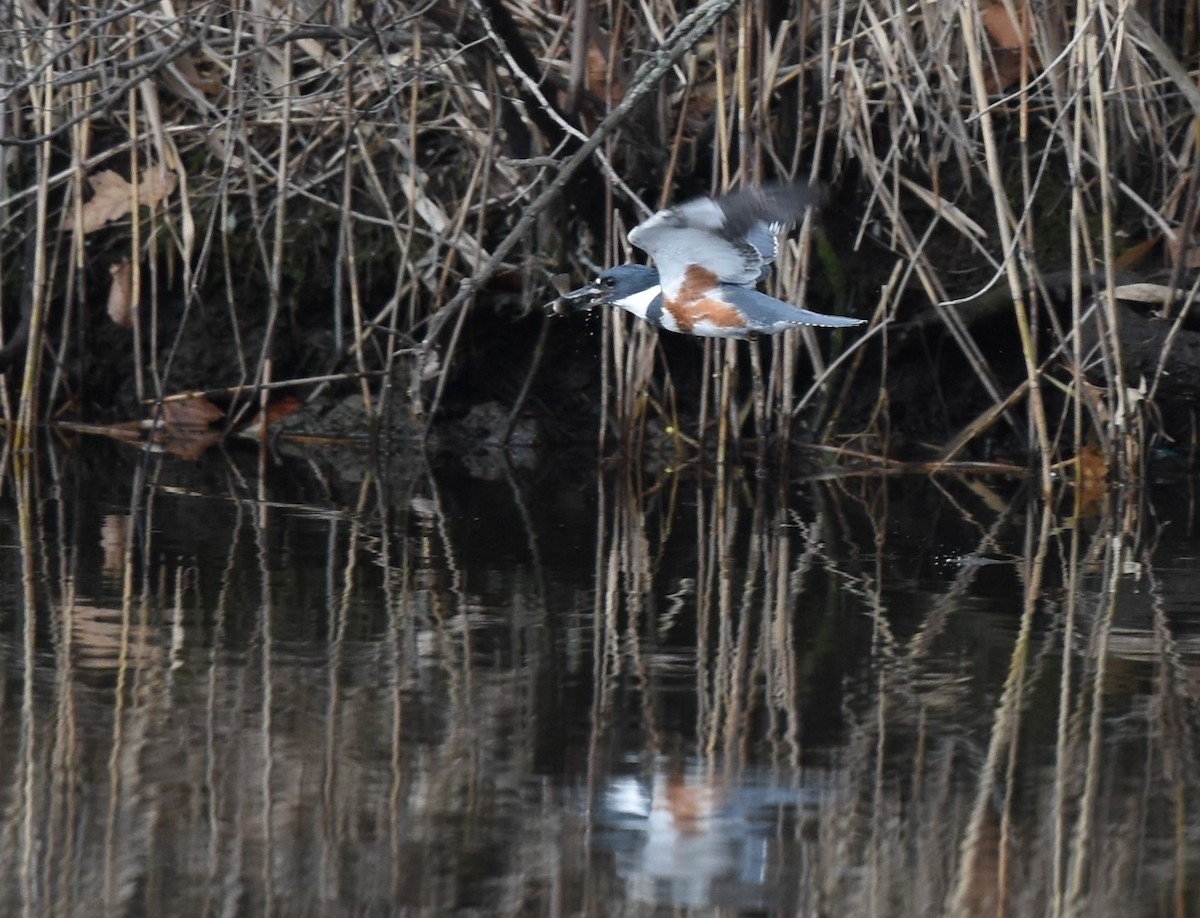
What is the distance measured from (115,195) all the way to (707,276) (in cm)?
328

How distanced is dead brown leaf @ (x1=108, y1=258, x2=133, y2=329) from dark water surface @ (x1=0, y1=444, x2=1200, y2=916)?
2.02 metres

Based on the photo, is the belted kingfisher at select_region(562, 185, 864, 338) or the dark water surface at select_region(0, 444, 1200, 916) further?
the belted kingfisher at select_region(562, 185, 864, 338)

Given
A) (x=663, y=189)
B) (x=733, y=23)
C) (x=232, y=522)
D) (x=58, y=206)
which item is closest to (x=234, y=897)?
(x=232, y=522)

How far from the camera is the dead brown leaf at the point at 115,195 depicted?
7.40 m

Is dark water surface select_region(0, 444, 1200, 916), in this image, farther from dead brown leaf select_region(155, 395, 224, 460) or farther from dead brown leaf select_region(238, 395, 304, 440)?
dead brown leaf select_region(238, 395, 304, 440)

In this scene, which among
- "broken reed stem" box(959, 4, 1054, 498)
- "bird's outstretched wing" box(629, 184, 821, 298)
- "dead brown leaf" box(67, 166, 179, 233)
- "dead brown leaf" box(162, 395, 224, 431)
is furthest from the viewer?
"dead brown leaf" box(162, 395, 224, 431)

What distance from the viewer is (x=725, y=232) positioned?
4688 mm

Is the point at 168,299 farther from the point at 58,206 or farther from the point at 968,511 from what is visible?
the point at 968,511

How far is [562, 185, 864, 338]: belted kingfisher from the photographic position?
4.59 m

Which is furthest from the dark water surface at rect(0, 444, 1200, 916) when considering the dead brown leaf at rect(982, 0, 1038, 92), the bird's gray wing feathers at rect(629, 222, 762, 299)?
the dead brown leaf at rect(982, 0, 1038, 92)

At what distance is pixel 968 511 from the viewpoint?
6.16 metres

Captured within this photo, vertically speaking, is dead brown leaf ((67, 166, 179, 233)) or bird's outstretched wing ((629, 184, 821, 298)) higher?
dead brown leaf ((67, 166, 179, 233))

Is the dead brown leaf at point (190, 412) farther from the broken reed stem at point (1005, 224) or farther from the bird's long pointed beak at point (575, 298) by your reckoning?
the broken reed stem at point (1005, 224)

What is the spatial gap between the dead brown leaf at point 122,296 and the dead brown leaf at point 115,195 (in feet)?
1.05
